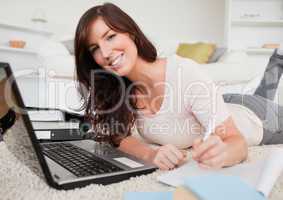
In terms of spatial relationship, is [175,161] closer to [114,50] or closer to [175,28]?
[114,50]

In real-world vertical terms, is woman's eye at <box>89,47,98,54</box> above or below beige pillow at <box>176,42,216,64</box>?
above

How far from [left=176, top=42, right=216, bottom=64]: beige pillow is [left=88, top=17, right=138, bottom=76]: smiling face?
218 cm

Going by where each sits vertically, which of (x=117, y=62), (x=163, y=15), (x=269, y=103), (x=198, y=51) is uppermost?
(x=163, y=15)

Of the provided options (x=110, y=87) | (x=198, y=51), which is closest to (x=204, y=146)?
(x=110, y=87)

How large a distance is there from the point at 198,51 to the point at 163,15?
128cm

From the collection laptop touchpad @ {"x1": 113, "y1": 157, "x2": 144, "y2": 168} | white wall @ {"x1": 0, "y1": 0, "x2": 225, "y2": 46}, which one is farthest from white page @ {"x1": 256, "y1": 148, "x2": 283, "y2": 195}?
white wall @ {"x1": 0, "y1": 0, "x2": 225, "y2": 46}

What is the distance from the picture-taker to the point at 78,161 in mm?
754

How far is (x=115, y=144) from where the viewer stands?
43.2 inches

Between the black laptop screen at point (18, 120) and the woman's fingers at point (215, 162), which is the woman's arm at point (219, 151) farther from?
the black laptop screen at point (18, 120)

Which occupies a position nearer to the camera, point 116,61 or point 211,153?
point 211,153

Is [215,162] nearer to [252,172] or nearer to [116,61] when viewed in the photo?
[252,172]

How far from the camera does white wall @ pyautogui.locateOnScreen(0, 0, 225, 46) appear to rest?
4141 millimetres

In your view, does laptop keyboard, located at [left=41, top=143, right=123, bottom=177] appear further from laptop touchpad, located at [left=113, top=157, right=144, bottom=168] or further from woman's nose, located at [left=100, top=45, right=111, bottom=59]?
woman's nose, located at [left=100, top=45, right=111, bottom=59]

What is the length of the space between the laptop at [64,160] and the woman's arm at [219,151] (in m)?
0.10
